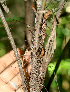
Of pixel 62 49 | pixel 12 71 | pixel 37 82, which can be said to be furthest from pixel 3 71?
pixel 62 49

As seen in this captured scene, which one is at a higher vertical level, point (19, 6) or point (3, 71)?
point (19, 6)

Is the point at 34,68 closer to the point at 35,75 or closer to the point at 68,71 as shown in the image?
the point at 35,75

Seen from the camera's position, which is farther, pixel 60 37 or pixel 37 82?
pixel 60 37

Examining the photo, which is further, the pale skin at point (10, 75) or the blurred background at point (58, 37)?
the blurred background at point (58, 37)

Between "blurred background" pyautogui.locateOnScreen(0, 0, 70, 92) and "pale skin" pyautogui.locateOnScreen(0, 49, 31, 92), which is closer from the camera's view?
"pale skin" pyautogui.locateOnScreen(0, 49, 31, 92)

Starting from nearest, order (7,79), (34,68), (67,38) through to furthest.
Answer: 1. (34,68)
2. (7,79)
3. (67,38)

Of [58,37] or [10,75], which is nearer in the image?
[10,75]

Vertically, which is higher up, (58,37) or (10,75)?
(58,37)

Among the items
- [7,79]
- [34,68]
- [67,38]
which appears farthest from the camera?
[67,38]
